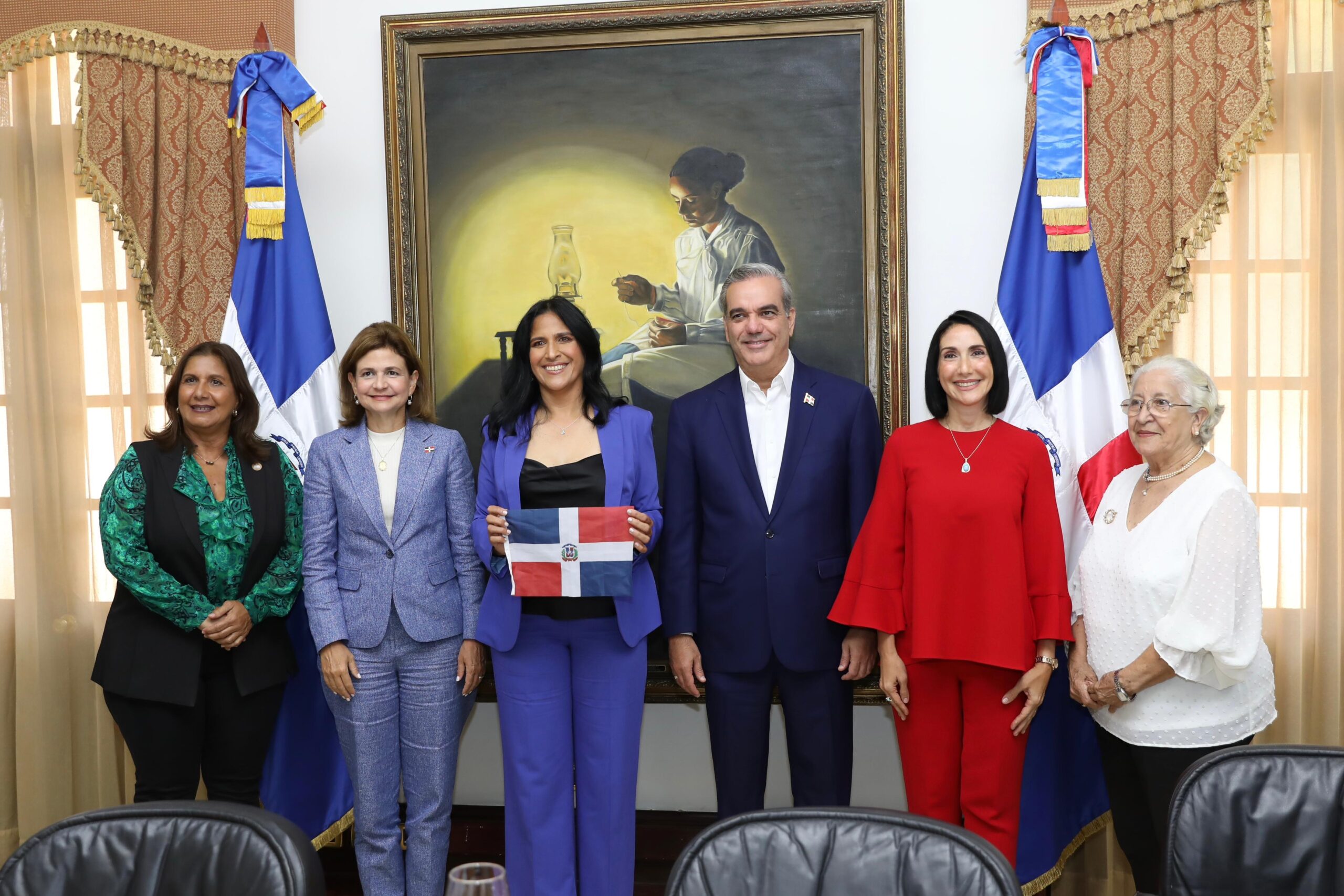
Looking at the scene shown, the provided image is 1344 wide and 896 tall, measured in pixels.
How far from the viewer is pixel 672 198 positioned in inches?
131

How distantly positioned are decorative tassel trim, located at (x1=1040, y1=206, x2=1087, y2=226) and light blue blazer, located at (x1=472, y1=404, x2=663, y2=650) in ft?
4.56

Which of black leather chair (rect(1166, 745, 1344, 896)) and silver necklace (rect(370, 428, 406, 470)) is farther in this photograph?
silver necklace (rect(370, 428, 406, 470))

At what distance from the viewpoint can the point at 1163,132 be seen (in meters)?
3.04

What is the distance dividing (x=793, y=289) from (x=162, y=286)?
2.14 metres

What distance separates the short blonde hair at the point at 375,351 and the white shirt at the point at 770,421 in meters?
0.91

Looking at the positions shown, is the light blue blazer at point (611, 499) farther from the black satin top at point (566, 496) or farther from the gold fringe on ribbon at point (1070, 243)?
the gold fringe on ribbon at point (1070, 243)

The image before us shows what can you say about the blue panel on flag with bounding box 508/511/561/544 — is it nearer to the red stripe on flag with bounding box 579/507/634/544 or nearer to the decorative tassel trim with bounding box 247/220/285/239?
the red stripe on flag with bounding box 579/507/634/544

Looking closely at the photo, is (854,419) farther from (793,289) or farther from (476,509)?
(476,509)

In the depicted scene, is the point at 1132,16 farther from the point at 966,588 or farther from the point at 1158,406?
the point at 966,588

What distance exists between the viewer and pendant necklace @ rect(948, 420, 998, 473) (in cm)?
246

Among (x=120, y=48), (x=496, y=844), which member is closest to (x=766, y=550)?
(x=496, y=844)

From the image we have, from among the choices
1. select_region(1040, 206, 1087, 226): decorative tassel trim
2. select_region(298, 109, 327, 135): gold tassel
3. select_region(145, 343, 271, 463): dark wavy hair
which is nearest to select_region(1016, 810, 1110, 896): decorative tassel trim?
select_region(1040, 206, 1087, 226): decorative tassel trim

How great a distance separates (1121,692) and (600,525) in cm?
133

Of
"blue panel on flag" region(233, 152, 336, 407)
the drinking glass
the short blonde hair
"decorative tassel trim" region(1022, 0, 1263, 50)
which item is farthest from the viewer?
"blue panel on flag" region(233, 152, 336, 407)
